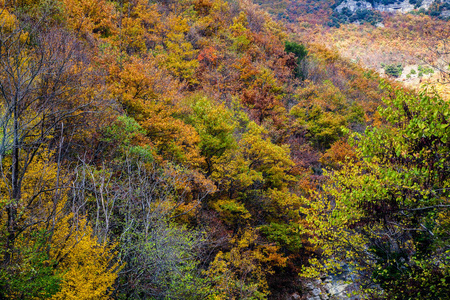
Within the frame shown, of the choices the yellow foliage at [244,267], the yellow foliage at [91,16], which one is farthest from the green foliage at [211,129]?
the yellow foliage at [91,16]

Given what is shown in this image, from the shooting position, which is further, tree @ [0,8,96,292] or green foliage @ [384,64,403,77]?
green foliage @ [384,64,403,77]

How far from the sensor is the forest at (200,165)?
7082mm

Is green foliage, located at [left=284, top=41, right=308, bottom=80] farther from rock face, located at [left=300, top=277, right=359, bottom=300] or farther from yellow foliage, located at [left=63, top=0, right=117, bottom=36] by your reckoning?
rock face, located at [left=300, top=277, right=359, bottom=300]

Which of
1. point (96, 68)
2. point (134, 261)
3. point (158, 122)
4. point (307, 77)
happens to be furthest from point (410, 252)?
point (307, 77)

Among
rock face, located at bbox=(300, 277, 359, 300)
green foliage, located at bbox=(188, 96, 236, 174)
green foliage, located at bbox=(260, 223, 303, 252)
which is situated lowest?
rock face, located at bbox=(300, 277, 359, 300)

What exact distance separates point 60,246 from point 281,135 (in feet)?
87.1

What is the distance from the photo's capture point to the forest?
708 cm

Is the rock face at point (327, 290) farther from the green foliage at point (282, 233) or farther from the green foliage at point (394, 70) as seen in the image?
the green foliage at point (394, 70)

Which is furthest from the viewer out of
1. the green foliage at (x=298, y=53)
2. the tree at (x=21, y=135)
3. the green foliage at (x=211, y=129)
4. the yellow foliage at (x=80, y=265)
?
the green foliage at (x=298, y=53)

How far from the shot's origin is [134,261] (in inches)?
373

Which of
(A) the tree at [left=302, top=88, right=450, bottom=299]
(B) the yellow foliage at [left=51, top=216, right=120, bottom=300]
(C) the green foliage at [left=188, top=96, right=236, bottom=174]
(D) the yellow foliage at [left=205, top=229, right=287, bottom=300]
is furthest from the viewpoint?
(C) the green foliage at [left=188, top=96, right=236, bottom=174]

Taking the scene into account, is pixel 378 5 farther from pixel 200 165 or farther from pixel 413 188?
pixel 413 188

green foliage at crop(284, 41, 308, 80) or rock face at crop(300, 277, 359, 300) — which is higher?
green foliage at crop(284, 41, 308, 80)

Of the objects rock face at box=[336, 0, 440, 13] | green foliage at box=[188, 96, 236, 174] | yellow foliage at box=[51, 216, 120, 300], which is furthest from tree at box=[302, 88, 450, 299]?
rock face at box=[336, 0, 440, 13]
